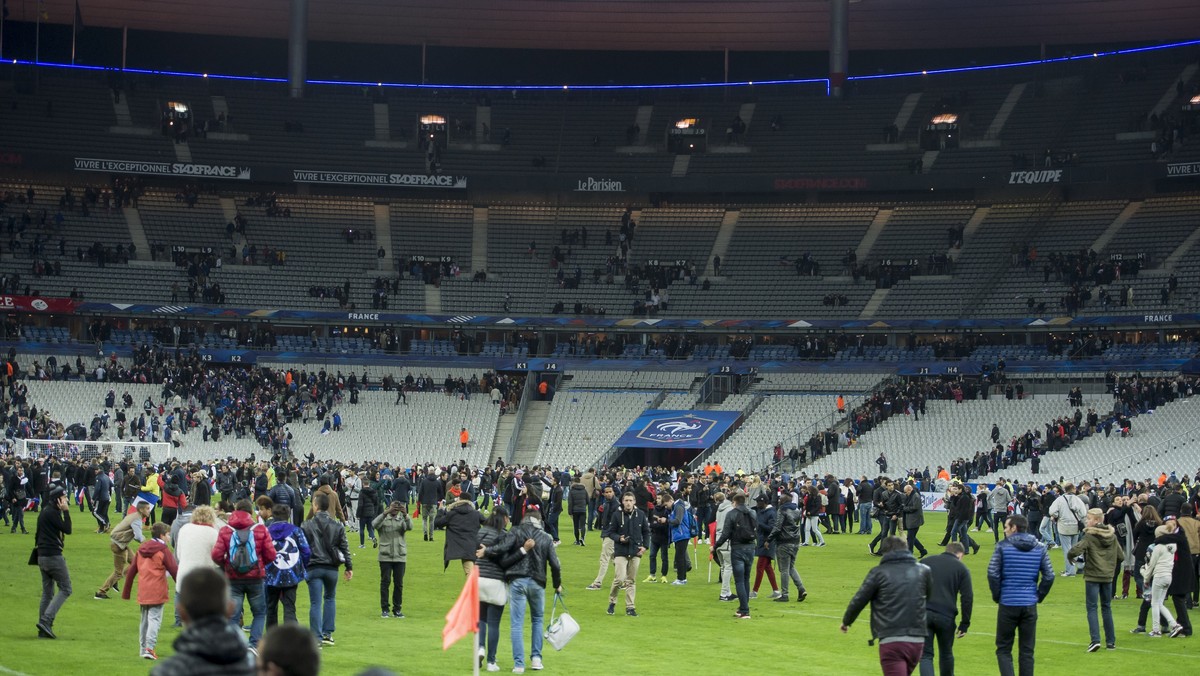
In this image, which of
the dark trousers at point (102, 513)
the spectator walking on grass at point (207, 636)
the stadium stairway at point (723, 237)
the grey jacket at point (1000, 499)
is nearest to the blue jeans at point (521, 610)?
the spectator walking on grass at point (207, 636)

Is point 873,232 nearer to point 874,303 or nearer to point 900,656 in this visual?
point 874,303

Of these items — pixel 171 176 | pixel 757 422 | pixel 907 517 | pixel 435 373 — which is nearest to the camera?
pixel 907 517

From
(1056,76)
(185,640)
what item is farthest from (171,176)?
(185,640)

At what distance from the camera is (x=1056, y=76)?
69375mm

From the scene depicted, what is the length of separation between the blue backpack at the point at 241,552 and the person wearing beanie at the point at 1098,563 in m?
9.22

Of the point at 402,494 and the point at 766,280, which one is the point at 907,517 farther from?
the point at 766,280

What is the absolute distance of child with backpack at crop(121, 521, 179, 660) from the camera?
49.3 ft

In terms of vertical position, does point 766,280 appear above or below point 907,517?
above

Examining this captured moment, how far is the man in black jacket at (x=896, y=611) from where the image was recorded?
11859 millimetres

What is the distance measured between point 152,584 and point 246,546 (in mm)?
1492

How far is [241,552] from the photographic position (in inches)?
562

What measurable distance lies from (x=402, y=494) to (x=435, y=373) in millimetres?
36091

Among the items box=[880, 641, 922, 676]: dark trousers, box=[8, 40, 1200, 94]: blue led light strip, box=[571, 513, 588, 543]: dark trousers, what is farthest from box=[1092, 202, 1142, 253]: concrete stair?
box=[880, 641, 922, 676]: dark trousers

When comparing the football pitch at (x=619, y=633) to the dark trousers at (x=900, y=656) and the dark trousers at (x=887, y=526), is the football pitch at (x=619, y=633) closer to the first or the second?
the dark trousers at (x=900, y=656)
